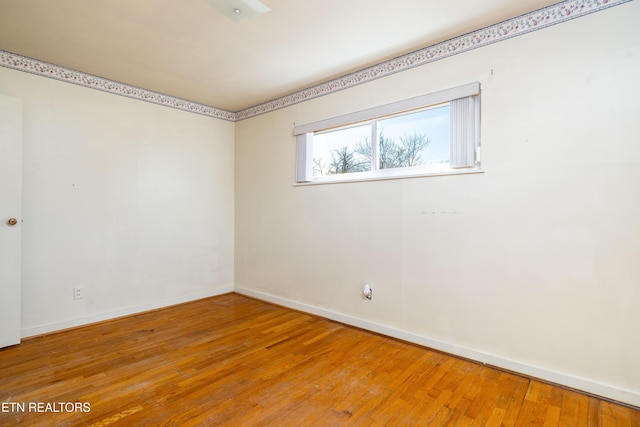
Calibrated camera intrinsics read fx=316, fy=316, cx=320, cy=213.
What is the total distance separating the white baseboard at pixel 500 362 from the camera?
188cm

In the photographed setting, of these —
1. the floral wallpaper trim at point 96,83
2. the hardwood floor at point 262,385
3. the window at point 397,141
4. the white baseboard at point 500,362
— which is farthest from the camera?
the floral wallpaper trim at point 96,83

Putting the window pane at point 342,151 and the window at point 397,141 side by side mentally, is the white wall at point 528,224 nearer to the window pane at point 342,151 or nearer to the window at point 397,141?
the window at point 397,141

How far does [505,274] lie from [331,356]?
1425 mm

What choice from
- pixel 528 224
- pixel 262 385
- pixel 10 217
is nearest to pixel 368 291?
pixel 262 385

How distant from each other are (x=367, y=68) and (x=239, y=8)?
1395 millimetres

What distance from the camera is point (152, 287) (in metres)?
3.59

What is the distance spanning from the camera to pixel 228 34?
2.38 meters

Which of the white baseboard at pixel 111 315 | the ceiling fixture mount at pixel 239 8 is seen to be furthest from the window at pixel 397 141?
the white baseboard at pixel 111 315

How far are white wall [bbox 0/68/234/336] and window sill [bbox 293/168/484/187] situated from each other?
1402 mm

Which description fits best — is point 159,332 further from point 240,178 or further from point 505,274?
point 505,274

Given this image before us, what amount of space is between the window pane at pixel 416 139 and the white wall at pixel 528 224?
0.20 m

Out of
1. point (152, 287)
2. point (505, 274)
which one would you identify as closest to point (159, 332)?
point (152, 287)

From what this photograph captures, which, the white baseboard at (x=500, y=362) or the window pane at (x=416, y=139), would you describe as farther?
the window pane at (x=416, y=139)

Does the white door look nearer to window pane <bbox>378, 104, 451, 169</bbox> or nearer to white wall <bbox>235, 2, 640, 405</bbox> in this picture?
white wall <bbox>235, 2, 640, 405</bbox>
